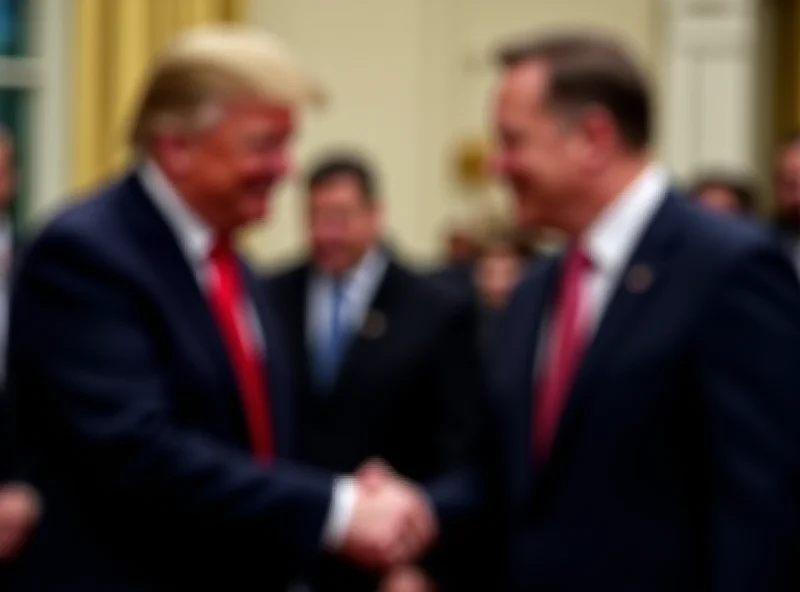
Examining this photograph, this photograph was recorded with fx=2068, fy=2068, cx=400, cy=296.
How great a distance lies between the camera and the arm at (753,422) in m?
3.05

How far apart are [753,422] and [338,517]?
2.36 feet

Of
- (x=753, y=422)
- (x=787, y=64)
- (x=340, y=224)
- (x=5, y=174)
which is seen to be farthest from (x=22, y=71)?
(x=753, y=422)

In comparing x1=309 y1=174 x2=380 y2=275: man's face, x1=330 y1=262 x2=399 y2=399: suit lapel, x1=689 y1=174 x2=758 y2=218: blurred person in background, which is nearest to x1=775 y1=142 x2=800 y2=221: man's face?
x1=689 y1=174 x2=758 y2=218: blurred person in background

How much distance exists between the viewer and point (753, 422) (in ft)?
10.1

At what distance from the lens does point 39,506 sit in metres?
3.27

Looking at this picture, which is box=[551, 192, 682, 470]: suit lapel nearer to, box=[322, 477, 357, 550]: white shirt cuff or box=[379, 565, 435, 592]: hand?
box=[322, 477, 357, 550]: white shirt cuff

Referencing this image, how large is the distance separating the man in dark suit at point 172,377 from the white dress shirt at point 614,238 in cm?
52

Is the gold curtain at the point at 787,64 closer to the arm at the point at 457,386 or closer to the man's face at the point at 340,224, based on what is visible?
the man's face at the point at 340,224

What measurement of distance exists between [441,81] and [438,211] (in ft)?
1.88

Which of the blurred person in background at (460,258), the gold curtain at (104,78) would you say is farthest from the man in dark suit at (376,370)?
the gold curtain at (104,78)

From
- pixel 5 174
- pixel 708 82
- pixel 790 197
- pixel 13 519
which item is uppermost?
pixel 5 174

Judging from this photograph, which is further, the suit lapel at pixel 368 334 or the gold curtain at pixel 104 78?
the gold curtain at pixel 104 78

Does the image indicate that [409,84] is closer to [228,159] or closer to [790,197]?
[790,197]

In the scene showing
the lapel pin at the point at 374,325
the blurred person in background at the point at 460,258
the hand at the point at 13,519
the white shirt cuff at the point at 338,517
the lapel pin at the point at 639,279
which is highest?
the lapel pin at the point at 639,279
